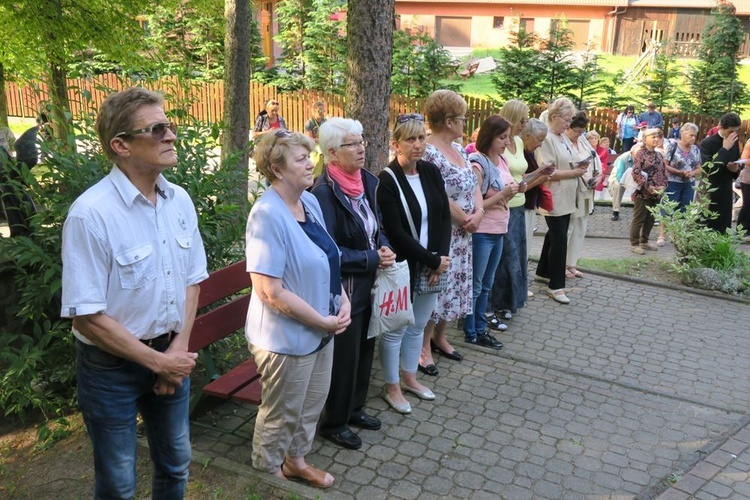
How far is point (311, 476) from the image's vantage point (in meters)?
3.62

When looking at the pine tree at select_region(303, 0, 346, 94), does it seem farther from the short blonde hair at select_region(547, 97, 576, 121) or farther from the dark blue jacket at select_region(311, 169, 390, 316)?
the dark blue jacket at select_region(311, 169, 390, 316)

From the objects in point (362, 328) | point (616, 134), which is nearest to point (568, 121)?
point (362, 328)

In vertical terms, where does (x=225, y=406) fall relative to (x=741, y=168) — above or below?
below

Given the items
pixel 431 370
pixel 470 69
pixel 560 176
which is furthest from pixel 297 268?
pixel 470 69

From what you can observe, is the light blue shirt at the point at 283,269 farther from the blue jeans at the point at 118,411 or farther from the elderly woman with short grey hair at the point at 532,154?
the elderly woman with short grey hair at the point at 532,154

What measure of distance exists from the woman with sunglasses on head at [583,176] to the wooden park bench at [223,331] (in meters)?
4.09

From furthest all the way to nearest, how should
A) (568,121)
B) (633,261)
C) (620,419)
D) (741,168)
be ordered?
(741,168)
(633,261)
(568,121)
(620,419)

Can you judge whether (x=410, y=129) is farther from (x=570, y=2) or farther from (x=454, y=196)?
(x=570, y=2)

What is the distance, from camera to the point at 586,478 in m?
3.90

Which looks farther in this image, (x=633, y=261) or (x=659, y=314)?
(x=633, y=261)

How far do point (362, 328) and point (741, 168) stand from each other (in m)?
8.33

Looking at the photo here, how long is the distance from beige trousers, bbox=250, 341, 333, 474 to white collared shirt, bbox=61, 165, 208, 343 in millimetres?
763

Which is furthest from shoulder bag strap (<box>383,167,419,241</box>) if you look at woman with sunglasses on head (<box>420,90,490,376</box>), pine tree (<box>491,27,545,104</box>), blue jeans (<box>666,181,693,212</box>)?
pine tree (<box>491,27,545,104</box>)

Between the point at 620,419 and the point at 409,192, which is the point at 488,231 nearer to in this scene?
the point at 409,192
